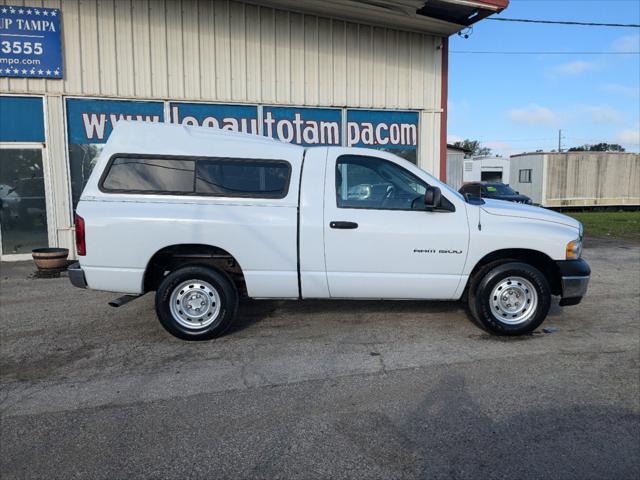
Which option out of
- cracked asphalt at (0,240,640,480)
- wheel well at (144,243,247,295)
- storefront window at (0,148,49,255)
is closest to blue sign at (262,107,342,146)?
storefront window at (0,148,49,255)

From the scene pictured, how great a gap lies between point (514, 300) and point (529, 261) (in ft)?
1.56

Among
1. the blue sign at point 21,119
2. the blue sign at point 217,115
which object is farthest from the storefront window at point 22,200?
the blue sign at point 217,115

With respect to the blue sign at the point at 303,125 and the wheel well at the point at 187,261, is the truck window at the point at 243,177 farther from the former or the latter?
the blue sign at the point at 303,125

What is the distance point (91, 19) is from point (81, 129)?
6.93 ft

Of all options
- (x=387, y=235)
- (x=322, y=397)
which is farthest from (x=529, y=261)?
(x=322, y=397)

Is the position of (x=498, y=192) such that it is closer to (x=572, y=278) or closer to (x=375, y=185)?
(x=572, y=278)

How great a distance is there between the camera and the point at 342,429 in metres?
3.48

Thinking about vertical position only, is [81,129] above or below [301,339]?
above

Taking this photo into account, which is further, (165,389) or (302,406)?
(165,389)

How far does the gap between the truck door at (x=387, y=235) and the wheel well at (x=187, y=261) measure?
105 cm

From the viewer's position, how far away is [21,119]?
9898 millimetres

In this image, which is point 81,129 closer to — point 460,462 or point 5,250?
point 5,250

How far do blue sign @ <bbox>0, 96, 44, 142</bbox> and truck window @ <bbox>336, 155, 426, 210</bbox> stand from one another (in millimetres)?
7386

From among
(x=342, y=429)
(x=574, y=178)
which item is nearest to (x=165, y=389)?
(x=342, y=429)
